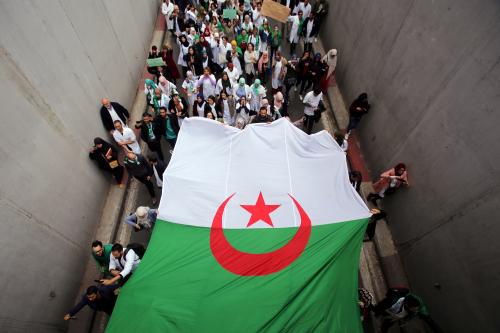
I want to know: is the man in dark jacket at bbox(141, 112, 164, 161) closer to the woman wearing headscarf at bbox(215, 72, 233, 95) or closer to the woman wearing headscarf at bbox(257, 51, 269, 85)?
the woman wearing headscarf at bbox(215, 72, 233, 95)

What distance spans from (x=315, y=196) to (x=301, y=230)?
68 cm

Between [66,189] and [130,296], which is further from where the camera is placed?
[66,189]

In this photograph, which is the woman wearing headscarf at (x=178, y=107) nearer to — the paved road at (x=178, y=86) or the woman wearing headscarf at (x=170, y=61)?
the paved road at (x=178, y=86)

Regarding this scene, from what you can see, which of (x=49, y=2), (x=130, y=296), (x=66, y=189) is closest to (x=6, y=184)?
(x=66, y=189)

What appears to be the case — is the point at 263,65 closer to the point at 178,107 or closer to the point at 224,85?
the point at 224,85

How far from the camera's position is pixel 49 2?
5.77 metres

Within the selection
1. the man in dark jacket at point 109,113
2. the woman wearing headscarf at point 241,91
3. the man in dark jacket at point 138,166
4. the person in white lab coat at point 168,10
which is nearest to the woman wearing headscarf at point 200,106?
the woman wearing headscarf at point 241,91

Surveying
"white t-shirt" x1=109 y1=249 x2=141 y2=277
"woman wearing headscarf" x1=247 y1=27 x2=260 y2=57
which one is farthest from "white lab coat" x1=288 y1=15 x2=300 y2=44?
"white t-shirt" x1=109 y1=249 x2=141 y2=277

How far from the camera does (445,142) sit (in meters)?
4.88

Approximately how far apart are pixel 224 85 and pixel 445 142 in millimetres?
5809

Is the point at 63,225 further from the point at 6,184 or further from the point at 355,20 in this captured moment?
the point at 355,20

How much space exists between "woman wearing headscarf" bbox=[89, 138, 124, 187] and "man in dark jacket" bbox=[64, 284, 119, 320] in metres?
3.09

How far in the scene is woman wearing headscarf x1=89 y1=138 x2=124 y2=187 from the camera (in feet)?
21.9

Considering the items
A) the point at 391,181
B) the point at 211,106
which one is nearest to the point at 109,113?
the point at 211,106
